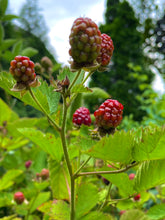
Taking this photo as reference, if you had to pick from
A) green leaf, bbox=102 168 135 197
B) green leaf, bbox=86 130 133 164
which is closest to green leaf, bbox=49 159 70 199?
green leaf, bbox=102 168 135 197

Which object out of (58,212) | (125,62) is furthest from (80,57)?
(125,62)

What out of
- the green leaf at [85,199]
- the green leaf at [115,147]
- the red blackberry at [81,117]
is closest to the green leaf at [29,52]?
the red blackberry at [81,117]

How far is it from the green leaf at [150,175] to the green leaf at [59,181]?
0.64 feet

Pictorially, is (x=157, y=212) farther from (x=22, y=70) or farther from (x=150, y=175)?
(x=22, y=70)

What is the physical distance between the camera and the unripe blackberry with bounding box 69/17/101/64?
31 cm

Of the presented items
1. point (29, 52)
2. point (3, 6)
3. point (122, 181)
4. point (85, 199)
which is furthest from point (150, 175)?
point (3, 6)

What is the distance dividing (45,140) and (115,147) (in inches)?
7.9

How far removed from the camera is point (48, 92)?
420 mm

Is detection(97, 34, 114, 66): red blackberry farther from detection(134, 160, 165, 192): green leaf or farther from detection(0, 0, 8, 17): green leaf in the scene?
detection(0, 0, 8, 17): green leaf

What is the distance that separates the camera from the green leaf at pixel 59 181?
1.83 ft

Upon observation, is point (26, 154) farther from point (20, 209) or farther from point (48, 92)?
point (48, 92)

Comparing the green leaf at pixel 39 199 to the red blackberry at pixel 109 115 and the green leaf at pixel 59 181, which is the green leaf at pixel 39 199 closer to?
the green leaf at pixel 59 181

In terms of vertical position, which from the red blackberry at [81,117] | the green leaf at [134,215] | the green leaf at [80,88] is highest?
the green leaf at [80,88]

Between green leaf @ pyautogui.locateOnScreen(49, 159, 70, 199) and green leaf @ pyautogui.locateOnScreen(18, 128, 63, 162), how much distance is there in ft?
0.23
